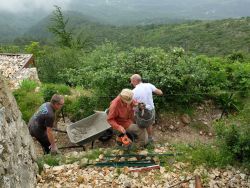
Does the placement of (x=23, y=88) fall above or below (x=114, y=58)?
below

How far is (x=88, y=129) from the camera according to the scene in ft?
28.1

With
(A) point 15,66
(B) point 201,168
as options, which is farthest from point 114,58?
(A) point 15,66

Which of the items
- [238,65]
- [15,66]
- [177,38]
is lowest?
[177,38]

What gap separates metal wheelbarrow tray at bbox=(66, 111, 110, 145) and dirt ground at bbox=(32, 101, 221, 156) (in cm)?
40

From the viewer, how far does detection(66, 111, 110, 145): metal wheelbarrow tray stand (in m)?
8.07

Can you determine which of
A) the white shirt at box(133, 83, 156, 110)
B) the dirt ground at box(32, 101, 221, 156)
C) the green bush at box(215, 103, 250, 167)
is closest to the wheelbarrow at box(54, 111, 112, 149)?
the dirt ground at box(32, 101, 221, 156)

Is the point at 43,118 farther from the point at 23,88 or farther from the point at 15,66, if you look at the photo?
the point at 15,66

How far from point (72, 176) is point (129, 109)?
1.68 metres

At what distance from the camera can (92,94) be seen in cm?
1018

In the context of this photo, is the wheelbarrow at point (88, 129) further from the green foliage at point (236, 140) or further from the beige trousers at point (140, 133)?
the green foliage at point (236, 140)

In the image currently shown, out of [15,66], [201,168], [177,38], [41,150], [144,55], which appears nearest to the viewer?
[201,168]

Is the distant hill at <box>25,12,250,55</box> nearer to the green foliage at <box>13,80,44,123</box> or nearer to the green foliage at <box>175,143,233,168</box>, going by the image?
the green foliage at <box>13,80,44,123</box>

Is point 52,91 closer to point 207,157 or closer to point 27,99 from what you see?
point 27,99

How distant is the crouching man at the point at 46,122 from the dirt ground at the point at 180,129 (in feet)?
3.93
